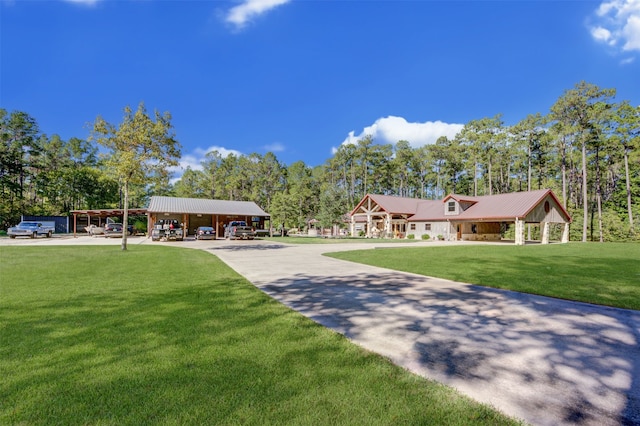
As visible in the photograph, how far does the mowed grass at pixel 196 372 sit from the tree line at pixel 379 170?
46.0 feet

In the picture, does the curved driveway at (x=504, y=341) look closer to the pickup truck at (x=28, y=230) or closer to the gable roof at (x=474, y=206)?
the gable roof at (x=474, y=206)

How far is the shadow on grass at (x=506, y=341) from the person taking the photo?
2762 mm

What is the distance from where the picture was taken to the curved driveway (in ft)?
9.00

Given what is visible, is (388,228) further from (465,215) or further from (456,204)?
(465,215)

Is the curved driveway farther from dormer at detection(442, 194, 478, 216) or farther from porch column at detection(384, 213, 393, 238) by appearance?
porch column at detection(384, 213, 393, 238)

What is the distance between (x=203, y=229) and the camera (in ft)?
102

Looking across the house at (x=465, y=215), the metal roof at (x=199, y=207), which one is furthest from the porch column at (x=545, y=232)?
the metal roof at (x=199, y=207)

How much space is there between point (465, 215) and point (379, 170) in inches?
1237

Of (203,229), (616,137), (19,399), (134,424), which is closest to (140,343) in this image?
(19,399)

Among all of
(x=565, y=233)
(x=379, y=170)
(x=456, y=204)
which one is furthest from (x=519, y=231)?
(x=379, y=170)

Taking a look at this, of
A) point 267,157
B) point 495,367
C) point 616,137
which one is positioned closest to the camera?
point 495,367

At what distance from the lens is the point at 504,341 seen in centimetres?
414

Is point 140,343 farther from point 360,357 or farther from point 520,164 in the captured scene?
point 520,164

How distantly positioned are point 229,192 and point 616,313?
57.5 metres
